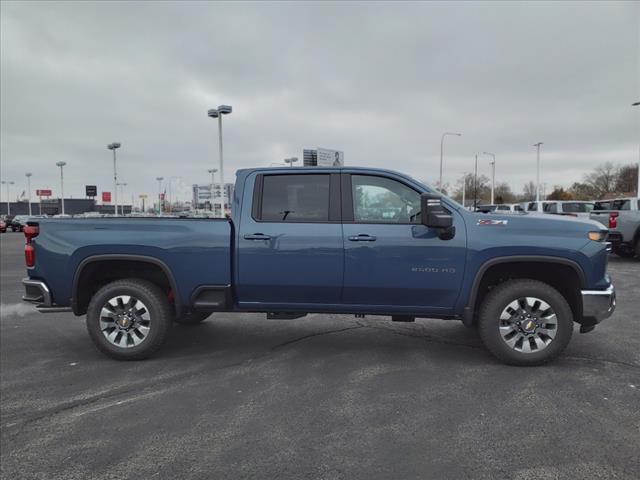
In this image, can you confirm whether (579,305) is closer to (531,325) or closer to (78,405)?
(531,325)

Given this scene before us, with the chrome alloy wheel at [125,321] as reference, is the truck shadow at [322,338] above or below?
below

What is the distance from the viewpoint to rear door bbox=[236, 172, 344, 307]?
4.47 m

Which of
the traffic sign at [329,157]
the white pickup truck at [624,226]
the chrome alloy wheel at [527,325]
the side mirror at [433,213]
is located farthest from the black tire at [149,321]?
the traffic sign at [329,157]

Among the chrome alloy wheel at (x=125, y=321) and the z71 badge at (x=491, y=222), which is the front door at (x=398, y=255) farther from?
the chrome alloy wheel at (x=125, y=321)

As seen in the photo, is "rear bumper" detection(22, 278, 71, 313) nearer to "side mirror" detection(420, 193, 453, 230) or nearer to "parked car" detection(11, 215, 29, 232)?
"side mirror" detection(420, 193, 453, 230)

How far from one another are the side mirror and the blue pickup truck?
0.01 meters

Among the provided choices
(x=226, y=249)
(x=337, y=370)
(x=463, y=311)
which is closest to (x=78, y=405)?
(x=226, y=249)

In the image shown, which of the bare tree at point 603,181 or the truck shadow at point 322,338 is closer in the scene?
the truck shadow at point 322,338

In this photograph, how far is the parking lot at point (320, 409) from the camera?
2801 millimetres

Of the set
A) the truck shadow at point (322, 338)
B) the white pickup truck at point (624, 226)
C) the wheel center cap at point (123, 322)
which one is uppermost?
the white pickup truck at point (624, 226)

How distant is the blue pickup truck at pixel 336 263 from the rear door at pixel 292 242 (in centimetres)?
1

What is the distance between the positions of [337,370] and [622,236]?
11935 millimetres

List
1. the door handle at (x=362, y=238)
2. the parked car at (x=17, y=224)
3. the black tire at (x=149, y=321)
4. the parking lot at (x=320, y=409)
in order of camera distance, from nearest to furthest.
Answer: the parking lot at (x=320, y=409) → the door handle at (x=362, y=238) → the black tire at (x=149, y=321) → the parked car at (x=17, y=224)

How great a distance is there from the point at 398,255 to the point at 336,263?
607 millimetres
